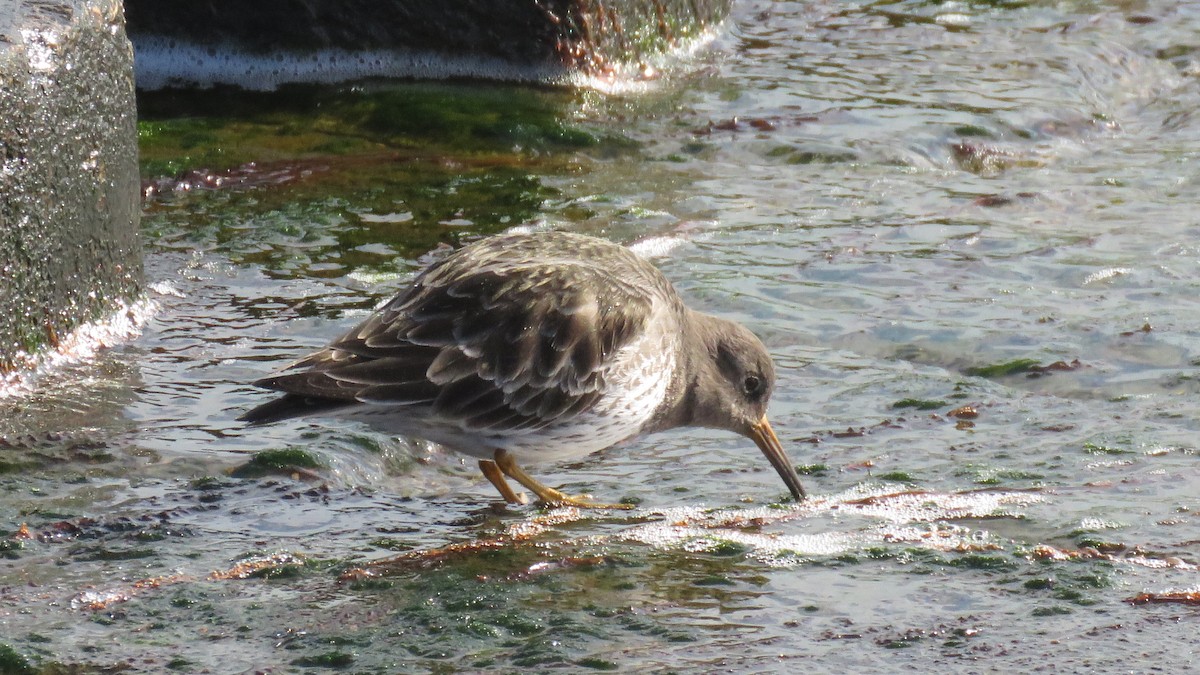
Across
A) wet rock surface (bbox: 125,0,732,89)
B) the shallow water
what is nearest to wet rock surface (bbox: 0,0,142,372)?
the shallow water

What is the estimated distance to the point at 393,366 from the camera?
Answer: 16.2 ft

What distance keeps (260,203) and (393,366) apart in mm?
3181

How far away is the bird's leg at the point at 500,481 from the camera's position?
523 cm

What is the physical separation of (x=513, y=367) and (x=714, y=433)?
1.30 meters

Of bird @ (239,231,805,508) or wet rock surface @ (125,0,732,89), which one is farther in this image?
wet rock surface @ (125,0,732,89)

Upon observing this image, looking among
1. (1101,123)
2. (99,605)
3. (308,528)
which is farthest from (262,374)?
(1101,123)

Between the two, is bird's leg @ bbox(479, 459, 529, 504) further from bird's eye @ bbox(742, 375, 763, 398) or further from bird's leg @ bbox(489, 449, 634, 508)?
bird's eye @ bbox(742, 375, 763, 398)

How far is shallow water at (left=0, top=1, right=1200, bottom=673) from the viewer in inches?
155

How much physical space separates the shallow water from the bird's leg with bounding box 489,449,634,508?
18 centimetres

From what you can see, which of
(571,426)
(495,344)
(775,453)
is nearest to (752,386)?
(775,453)

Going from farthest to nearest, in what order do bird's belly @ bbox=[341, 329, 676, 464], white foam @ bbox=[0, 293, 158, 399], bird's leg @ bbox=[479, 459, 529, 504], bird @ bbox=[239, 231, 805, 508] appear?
white foam @ bbox=[0, 293, 158, 399]
bird's leg @ bbox=[479, 459, 529, 504]
bird's belly @ bbox=[341, 329, 676, 464]
bird @ bbox=[239, 231, 805, 508]

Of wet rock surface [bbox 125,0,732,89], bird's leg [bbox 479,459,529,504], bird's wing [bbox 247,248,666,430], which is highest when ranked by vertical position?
wet rock surface [bbox 125,0,732,89]

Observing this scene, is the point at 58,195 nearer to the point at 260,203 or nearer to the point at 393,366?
the point at 393,366

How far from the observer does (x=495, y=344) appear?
5.10 m
